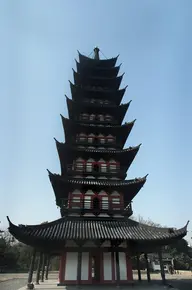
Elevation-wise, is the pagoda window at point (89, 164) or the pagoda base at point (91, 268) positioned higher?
the pagoda window at point (89, 164)

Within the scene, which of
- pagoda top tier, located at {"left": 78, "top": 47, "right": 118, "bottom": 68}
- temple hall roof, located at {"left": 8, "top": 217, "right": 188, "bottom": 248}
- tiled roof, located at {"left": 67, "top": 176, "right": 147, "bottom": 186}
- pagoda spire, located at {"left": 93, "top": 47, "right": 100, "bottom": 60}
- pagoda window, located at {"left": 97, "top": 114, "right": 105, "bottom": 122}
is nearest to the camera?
temple hall roof, located at {"left": 8, "top": 217, "right": 188, "bottom": 248}

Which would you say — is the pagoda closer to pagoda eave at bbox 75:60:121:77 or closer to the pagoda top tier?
pagoda eave at bbox 75:60:121:77

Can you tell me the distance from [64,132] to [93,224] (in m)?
10.5

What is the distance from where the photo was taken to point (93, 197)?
1744 centimetres

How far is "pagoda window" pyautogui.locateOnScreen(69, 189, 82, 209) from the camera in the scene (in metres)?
16.8

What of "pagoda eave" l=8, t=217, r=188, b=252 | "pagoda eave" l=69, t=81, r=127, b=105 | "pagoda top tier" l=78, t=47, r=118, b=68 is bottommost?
"pagoda eave" l=8, t=217, r=188, b=252

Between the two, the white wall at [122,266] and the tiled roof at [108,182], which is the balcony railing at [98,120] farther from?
the white wall at [122,266]

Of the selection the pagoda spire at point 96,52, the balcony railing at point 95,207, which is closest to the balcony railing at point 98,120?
the balcony railing at point 95,207

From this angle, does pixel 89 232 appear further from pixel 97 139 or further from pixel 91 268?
pixel 97 139

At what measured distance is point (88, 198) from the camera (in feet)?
56.9

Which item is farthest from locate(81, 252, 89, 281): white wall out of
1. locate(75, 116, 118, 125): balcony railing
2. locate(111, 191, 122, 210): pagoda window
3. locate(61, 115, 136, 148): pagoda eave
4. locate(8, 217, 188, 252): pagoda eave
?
locate(75, 116, 118, 125): balcony railing

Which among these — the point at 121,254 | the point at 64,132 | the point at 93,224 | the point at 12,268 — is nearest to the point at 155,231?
A: the point at 121,254

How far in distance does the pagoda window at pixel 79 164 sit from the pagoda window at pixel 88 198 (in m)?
2.48

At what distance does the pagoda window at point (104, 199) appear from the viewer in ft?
56.5
